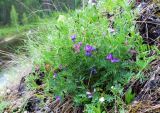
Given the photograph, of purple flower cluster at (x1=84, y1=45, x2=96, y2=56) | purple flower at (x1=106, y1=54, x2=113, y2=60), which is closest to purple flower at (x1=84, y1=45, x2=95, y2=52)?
purple flower cluster at (x1=84, y1=45, x2=96, y2=56)

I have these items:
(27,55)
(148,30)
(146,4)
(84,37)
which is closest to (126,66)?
(84,37)

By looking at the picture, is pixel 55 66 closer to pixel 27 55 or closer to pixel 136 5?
pixel 136 5

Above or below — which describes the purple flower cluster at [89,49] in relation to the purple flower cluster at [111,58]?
above

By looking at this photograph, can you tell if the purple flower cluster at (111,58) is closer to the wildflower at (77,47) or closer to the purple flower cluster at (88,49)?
the purple flower cluster at (88,49)

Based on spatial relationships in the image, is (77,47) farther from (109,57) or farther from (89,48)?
(109,57)

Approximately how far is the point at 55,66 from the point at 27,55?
67.0 inches

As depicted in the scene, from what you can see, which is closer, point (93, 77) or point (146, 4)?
point (93, 77)

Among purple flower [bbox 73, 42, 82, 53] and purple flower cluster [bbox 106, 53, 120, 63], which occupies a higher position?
purple flower [bbox 73, 42, 82, 53]

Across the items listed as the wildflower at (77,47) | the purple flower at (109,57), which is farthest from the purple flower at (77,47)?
the purple flower at (109,57)

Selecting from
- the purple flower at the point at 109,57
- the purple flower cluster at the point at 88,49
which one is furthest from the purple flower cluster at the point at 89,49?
the purple flower at the point at 109,57

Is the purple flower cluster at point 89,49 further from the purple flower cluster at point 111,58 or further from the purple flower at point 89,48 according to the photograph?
the purple flower cluster at point 111,58

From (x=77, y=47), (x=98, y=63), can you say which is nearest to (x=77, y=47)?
(x=77, y=47)

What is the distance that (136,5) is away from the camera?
3.34m

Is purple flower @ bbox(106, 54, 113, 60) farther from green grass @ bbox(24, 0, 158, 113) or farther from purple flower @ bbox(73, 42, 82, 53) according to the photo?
purple flower @ bbox(73, 42, 82, 53)
